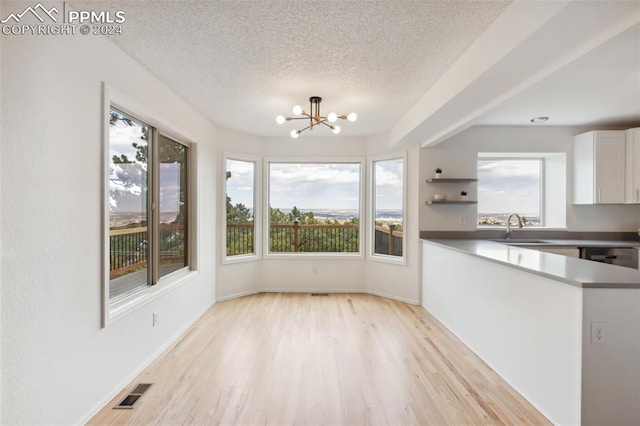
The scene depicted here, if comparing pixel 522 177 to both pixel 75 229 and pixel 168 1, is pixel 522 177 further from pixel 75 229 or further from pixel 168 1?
pixel 75 229

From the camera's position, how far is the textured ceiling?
6.50ft

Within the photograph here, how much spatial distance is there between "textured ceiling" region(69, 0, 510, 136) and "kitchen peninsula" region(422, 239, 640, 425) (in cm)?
176

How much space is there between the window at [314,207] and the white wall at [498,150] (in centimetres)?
125

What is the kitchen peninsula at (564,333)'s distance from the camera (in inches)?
74.1

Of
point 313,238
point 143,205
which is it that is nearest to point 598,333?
point 143,205

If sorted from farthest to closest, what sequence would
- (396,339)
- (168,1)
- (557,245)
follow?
(557,245)
(396,339)
(168,1)

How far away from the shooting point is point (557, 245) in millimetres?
4055

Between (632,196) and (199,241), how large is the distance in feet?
18.7

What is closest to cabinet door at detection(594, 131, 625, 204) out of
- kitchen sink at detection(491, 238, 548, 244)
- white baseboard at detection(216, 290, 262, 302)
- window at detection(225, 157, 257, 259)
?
kitchen sink at detection(491, 238, 548, 244)

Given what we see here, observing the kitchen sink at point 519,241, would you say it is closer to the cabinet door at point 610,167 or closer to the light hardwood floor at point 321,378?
the cabinet door at point 610,167

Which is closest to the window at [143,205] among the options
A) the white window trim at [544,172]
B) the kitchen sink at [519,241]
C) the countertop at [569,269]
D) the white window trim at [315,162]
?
the white window trim at [315,162]

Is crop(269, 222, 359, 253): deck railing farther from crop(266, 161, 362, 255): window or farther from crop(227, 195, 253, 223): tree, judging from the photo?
crop(227, 195, 253, 223): tree

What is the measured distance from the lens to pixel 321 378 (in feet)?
8.67

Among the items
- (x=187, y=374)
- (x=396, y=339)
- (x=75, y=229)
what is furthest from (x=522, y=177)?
(x=75, y=229)
